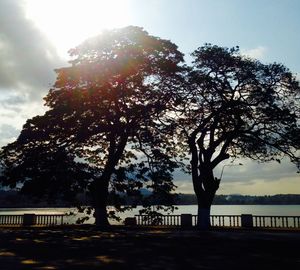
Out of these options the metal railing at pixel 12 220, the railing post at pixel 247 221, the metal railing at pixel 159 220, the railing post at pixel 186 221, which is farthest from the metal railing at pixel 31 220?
the railing post at pixel 247 221

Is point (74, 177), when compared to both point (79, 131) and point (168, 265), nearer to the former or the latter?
point (79, 131)

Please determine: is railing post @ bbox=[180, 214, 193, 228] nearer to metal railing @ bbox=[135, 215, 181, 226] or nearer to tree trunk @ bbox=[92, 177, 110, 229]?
metal railing @ bbox=[135, 215, 181, 226]

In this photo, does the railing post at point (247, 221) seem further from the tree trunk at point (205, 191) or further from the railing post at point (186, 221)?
the railing post at point (186, 221)

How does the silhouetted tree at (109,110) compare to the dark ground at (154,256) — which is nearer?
the dark ground at (154,256)

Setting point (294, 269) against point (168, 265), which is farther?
point (168, 265)

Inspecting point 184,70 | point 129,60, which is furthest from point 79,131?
point 184,70

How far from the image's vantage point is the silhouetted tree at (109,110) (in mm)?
32031

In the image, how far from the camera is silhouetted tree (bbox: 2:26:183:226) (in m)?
32.0

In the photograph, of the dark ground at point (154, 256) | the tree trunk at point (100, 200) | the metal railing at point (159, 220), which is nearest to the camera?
the dark ground at point (154, 256)

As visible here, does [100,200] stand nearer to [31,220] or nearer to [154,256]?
[31,220]

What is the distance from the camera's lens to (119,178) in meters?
31.6

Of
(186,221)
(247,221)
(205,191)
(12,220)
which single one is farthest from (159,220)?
(12,220)

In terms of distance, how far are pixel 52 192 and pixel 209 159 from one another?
11345mm

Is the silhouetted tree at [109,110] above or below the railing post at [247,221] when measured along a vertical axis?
above
